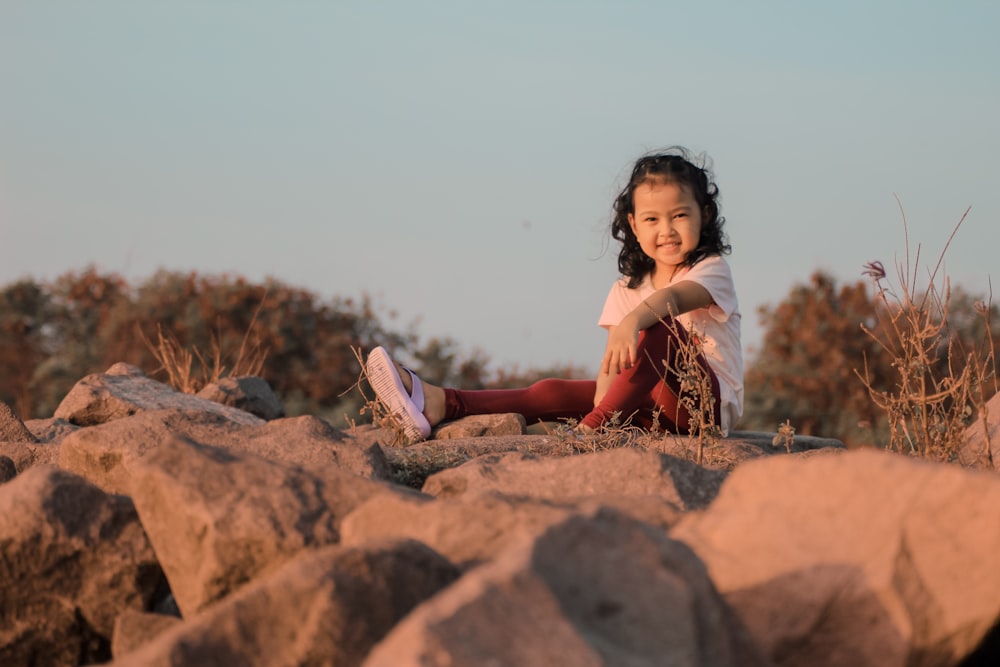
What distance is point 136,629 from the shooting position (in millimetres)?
2604

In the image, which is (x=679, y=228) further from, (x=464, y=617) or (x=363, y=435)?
(x=464, y=617)

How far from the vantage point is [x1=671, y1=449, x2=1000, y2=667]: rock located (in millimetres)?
2193

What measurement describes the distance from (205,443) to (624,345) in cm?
248

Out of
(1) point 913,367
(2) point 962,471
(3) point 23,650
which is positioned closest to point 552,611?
(2) point 962,471

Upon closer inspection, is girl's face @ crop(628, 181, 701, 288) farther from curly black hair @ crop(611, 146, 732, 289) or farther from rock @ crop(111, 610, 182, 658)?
rock @ crop(111, 610, 182, 658)

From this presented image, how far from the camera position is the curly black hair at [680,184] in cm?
672

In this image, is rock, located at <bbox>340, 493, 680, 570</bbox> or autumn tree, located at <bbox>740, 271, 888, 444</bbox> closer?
rock, located at <bbox>340, 493, 680, 570</bbox>

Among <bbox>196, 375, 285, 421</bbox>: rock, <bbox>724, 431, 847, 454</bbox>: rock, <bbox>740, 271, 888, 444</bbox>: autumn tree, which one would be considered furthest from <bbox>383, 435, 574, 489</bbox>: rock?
<bbox>740, 271, 888, 444</bbox>: autumn tree

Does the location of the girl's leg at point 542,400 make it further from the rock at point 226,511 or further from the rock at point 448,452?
the rock at point 226,511

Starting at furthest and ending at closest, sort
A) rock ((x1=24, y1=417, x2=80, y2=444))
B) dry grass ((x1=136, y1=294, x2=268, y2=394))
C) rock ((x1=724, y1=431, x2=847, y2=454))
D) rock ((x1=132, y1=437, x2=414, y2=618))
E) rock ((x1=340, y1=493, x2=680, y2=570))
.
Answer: dry grass ((x1=136, y1=294, x2=268, y2=394)), rock ((x1=724, y1=431, x2=847, y2=454)), rock ((x1=24, y1=417, x2=80, y2=444)), rock ((x1=132, y1=437, x2=414, y2=618)), rock ((x1=340, y1=493, x2=680, y2=570))

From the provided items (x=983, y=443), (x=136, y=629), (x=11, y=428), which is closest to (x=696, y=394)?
(x=983, y=443)

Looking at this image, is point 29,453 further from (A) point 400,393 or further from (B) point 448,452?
(A) point 400,393

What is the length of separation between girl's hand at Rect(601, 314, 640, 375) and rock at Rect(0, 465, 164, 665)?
319 cm

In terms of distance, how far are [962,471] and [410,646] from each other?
49.5 inches
